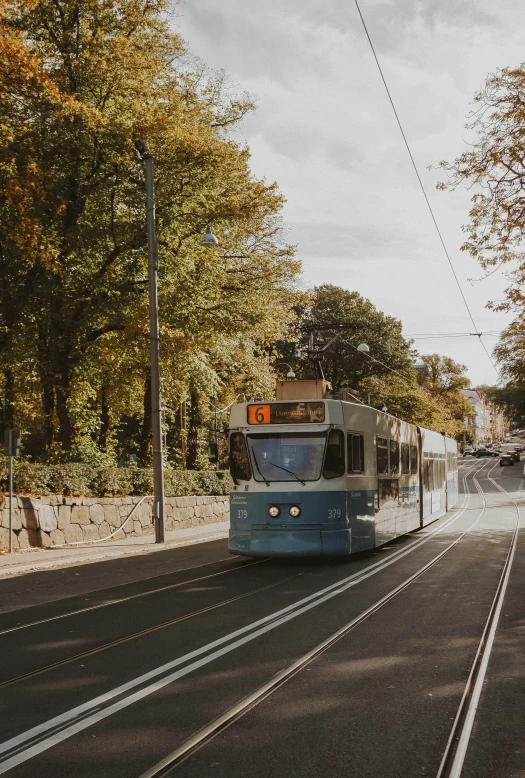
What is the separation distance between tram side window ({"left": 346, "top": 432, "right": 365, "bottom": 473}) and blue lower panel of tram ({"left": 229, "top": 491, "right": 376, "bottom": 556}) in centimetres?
52

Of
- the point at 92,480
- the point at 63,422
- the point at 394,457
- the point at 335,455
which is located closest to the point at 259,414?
the point at 335,455

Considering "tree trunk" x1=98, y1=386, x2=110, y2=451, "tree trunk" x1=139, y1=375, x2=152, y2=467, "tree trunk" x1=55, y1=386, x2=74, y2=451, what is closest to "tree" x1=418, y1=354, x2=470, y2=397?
"tree trunk" x1=98, y1=386, x2=110, y2=451

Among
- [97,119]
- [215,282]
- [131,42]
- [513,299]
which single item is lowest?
[513,299]

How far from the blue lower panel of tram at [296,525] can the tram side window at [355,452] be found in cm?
52

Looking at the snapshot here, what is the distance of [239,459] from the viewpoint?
14.9 m

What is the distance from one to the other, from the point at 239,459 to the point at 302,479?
50.0 inches

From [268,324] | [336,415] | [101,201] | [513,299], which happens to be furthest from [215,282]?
[336,415]

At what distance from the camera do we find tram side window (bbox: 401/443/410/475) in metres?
19.1

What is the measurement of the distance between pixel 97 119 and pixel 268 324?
9050mm

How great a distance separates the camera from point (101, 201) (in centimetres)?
2300

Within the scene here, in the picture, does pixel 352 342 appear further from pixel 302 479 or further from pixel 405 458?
pixel 302 479

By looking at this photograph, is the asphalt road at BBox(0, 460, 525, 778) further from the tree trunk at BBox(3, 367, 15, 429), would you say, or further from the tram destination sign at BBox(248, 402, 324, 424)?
the tree trunk at BBox(3, 367, 15, 429)

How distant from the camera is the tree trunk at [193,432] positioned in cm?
3356

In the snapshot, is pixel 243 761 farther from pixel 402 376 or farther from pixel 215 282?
pixel 402 376
